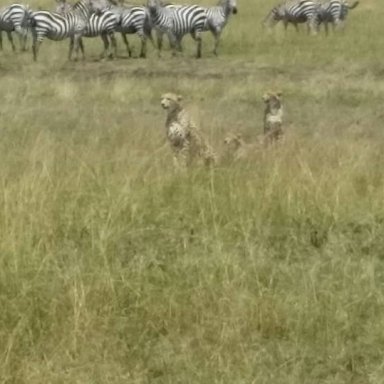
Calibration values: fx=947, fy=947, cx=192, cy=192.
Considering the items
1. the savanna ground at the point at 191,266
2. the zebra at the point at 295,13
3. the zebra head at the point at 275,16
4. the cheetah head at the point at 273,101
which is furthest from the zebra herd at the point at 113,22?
the savanna ground at the point at 191,266

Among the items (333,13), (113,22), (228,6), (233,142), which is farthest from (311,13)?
(233,142)

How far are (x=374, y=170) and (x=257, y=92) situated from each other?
7804 mm

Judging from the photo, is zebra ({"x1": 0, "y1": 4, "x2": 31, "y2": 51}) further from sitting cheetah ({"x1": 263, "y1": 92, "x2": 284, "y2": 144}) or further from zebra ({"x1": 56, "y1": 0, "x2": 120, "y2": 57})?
sitting cheetah ({"x1": 263, "y1": 92, "x2": 284, "y2": 144})

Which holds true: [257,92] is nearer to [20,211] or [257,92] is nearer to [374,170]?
[374,170]

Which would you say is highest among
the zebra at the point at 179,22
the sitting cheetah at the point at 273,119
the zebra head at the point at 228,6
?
the sitting cheetah at the point at 273,119

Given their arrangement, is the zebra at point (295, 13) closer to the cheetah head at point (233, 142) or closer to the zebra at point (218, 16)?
the zebra at point (218, 16)

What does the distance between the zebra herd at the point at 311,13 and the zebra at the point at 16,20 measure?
25.7ft

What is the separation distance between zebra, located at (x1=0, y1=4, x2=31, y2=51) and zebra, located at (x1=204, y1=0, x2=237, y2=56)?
422 centimetres

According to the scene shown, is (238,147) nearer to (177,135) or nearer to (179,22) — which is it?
(177,135)

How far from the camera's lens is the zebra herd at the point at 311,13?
2753 cm

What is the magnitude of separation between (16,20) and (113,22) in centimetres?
A: 276

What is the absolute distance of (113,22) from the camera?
21.3 m

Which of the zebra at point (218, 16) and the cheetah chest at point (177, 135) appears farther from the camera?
the zebra at point (218, 16)

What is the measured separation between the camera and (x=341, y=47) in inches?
774
